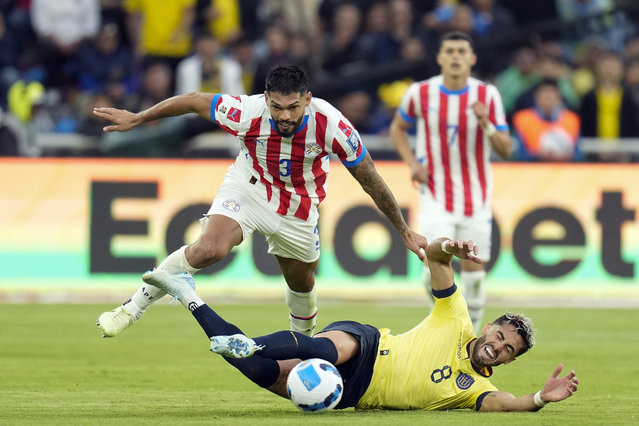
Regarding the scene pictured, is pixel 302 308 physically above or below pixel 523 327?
below

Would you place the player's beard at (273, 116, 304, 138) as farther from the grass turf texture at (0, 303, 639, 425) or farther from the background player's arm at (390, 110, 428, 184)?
the background player's arm at (390, 110, 428, 184)

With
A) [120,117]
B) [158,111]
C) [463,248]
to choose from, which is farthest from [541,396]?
[120,117]

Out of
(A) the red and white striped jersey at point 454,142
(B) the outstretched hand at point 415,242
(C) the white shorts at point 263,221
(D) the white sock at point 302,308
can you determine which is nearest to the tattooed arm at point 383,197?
(B) the outstretched hand at point 415,242

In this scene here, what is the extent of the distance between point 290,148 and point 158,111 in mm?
889

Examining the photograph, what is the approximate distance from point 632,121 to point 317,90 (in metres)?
4.11

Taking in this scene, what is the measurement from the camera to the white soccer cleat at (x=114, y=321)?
7480mm

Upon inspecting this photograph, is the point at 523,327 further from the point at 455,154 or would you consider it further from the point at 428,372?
the point at 455,154

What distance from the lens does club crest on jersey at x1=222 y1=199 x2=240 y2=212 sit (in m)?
8.14

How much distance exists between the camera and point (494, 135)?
34.3 feet

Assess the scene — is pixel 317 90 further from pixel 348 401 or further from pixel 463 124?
pixel 348 401

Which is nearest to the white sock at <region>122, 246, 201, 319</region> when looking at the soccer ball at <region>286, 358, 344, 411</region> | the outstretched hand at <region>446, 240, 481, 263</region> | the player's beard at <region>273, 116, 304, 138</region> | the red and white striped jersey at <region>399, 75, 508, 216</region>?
the player's beard at <region>273, 116, 304, 138</region>

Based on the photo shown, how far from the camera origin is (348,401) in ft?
23.7

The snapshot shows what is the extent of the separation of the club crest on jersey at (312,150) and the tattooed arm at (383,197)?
0.82 ft

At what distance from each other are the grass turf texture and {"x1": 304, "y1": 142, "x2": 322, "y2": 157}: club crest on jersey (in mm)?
1625
